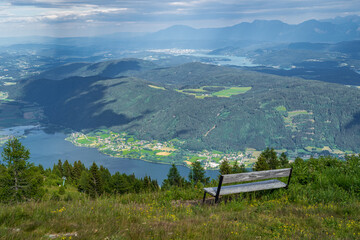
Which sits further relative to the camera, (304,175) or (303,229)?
(304,175)

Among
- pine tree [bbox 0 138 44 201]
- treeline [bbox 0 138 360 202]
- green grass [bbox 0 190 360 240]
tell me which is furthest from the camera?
pine tree [bbox 0 138 44 201]

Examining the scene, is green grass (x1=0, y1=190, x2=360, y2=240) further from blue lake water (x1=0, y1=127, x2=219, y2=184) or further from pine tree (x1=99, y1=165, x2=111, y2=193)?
blue lake water (x1=0, y1=127, x2=219, y2=184)

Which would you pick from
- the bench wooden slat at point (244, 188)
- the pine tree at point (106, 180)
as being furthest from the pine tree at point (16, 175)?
the bench wooden slat at point (244, 188)

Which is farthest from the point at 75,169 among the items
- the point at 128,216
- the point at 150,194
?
the point at 128,216

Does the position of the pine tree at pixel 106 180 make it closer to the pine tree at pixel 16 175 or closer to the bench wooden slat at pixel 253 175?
the pine tree at pixel 16 175

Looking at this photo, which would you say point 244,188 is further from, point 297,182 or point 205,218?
point 205,218

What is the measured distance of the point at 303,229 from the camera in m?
6.34

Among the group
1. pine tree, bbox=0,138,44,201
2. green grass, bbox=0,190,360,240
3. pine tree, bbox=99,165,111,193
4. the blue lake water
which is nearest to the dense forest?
green grass, bbox=0,190,360,240

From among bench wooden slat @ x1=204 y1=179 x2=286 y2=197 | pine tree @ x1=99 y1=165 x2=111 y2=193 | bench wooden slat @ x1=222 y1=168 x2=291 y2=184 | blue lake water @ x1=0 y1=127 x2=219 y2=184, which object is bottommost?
blue lake water @ x1=0 y1=127 x2=219 y2=184

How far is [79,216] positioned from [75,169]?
47.6m

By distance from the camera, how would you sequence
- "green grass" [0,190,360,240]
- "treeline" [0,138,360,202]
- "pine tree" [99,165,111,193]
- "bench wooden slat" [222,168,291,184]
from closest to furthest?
"green grass" [0,190,360,240] < "bench wooden slat" [222,168,291,184] < "treeline" [0,138,360,202] < "pine tree" [99,165,111,193]

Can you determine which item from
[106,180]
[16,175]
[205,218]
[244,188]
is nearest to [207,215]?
[205,218]

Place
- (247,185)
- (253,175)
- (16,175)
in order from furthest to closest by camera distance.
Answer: (16,175) < (247,185) < (253,175)

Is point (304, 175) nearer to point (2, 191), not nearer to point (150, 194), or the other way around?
point (150, 194)
